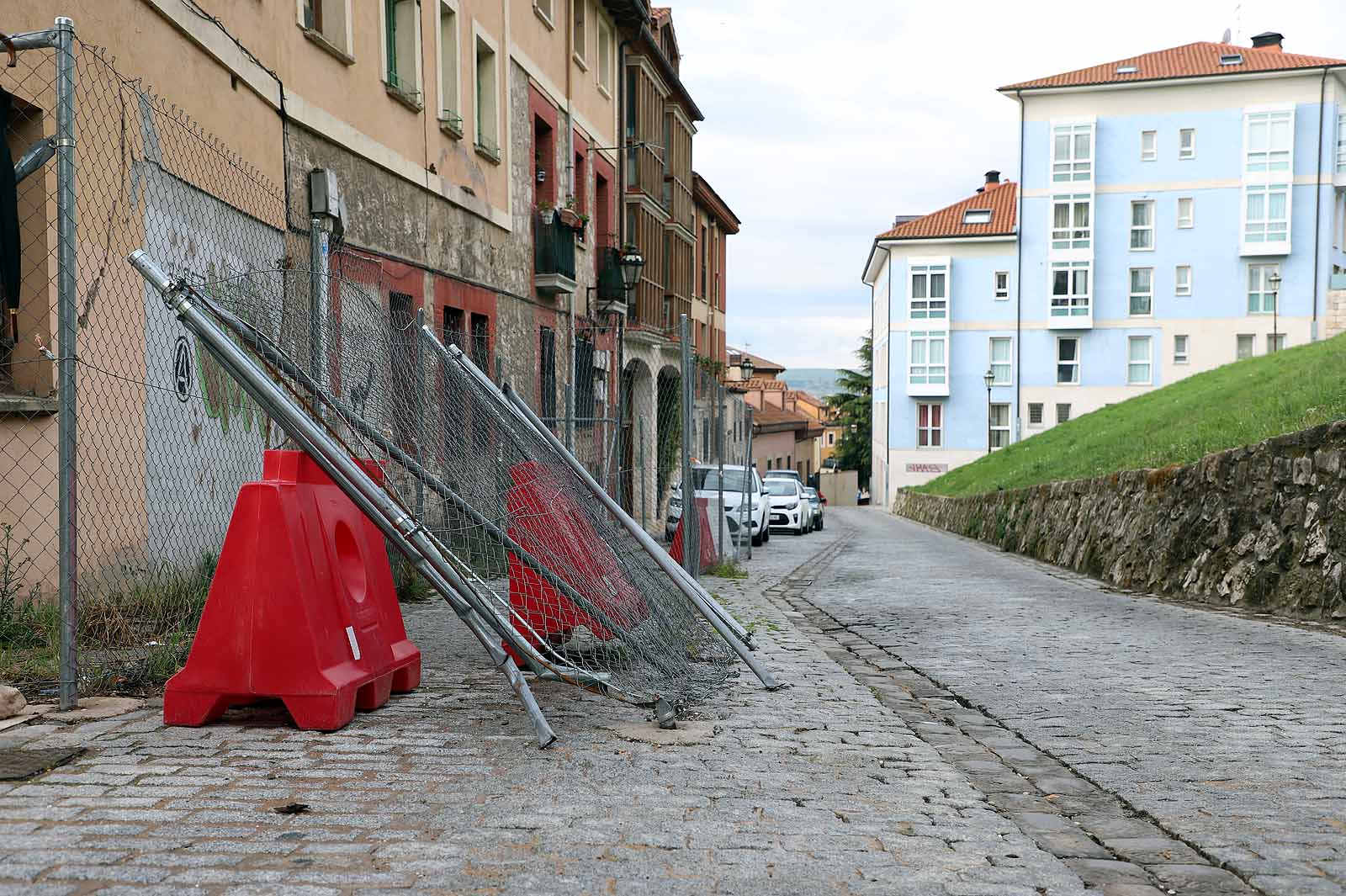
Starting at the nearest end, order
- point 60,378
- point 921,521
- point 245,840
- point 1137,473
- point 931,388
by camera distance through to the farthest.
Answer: point 245,840 → point 60,378 → point 1137,473 → point 921,521 → point 931,388

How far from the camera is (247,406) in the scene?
9359 millimetres

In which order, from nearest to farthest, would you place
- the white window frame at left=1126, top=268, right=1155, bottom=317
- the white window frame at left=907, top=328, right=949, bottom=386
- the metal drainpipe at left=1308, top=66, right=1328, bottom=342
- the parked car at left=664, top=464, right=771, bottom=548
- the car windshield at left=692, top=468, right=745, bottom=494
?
the parked car at left=664, top=464, right=771, bottom=548 → the car windshield at left=692, top=468, right=745, bottom=494 → the metal drainpipe at left=1308, top=66, right=1328, bottom=342 → the white window frame at left=1126, top=268, right=1155, bottom=317 → the white window frame at left=907, top=328, right=949, bottom=386

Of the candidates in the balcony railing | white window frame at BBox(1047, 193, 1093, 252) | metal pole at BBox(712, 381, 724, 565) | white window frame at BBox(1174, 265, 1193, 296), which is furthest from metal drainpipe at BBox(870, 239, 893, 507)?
metal pole at BBox(712, 381, 724, 565)

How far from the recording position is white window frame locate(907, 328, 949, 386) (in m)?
62.8

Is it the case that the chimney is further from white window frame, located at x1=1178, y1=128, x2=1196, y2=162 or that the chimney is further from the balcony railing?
the balcony railing

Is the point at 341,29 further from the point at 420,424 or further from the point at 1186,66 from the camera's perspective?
the point at 1186,66

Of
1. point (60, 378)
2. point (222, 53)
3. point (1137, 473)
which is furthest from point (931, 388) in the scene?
point (60, 378)

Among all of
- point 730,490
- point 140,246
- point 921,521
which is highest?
point 140,246

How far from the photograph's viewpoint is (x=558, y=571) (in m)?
5.99

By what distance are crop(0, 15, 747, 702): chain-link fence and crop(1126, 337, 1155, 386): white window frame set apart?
176 ft

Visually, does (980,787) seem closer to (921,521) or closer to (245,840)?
(245,840)

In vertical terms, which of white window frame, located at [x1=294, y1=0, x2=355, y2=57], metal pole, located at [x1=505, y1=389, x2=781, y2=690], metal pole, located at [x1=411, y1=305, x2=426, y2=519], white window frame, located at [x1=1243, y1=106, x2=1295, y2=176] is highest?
white window frame, located at [x1=1243, y1=106, x2=1295, y2=176]

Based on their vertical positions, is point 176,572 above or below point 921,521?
above

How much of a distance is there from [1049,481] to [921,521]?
21.5 m
